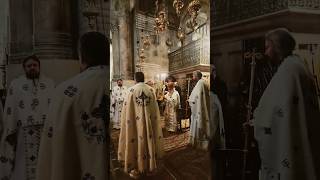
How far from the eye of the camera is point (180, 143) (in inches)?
87.0

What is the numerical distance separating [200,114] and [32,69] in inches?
41.1

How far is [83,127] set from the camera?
7.59ft

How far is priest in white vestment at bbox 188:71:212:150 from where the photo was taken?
215 centimetres

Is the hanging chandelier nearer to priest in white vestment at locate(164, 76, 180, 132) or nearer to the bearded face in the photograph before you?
priest in white vestment at locate(164, 76, 180, 132)

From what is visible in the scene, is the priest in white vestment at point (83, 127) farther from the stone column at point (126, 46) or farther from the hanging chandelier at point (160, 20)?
the hanging chandelier at point (160, 20)

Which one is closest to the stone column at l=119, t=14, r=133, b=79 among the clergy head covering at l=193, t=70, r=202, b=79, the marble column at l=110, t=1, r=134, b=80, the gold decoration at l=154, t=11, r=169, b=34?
the marble column at l=110, t=1, r=134, b=80

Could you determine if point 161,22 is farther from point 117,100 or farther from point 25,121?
point 25,121

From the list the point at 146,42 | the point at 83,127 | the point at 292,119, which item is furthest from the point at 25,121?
the point at 292,119

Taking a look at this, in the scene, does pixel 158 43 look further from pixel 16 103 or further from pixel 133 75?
pixel 16 103

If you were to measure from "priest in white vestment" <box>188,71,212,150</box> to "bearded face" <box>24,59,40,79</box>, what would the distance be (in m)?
0.95

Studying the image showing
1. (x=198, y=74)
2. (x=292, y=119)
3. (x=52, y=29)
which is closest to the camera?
(x=292, y=119)

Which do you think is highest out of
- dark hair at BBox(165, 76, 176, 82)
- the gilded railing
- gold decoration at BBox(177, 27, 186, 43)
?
gold decoration at BBox(177, 27, 186, 43)

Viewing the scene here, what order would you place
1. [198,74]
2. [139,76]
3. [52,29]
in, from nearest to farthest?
[198,74]
[139,76]
[52,29]

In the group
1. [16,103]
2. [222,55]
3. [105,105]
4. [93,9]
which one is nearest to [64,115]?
[105,105]
